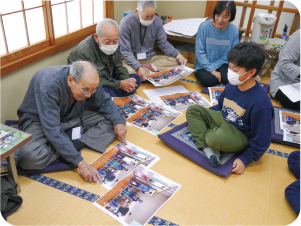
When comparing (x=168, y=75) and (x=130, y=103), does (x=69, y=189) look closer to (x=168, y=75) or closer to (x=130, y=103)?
(x=130, y=103)

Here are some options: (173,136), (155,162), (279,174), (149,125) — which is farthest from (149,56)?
(279,174)

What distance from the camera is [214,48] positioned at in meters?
3.09

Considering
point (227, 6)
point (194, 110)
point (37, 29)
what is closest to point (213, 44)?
point (227, 6)

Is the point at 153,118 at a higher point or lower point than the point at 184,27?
lower

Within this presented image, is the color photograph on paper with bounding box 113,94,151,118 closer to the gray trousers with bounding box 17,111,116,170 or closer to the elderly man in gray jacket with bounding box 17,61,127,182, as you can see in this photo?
the gray trousers with bounding box 17,111,116,170

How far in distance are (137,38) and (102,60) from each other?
2.42 ft

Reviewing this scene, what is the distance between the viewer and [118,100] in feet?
8.71

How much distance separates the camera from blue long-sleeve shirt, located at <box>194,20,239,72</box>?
3.02 meters

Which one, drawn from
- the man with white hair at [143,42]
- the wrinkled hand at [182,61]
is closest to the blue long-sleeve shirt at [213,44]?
the wrinkled hand at [182,61]

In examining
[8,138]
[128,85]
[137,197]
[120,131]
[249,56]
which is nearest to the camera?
[8,138]

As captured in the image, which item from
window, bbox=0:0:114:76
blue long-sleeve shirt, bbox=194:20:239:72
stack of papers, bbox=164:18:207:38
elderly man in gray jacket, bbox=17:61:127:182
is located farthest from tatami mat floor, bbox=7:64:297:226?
stack of papers, bbox=164:18:207:38

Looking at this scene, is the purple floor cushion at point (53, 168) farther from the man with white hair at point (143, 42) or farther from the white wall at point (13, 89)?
the man with white hair at point (143, 42)

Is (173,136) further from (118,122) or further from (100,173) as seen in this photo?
(100,173)

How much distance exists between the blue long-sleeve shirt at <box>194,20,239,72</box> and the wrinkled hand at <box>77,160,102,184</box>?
6.47 ft
